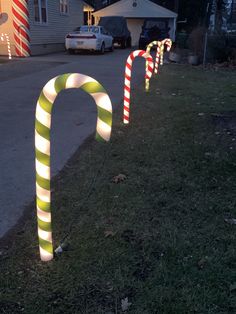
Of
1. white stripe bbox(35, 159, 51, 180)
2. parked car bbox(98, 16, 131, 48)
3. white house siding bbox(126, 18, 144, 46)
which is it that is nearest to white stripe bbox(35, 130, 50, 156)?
white stripe bbox(35, 159, 51, 180)

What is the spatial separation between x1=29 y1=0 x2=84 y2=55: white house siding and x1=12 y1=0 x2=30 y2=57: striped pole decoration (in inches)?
27.4

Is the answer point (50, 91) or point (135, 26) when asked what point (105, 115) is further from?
point (135, 26)

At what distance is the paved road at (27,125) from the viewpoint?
4.46 m

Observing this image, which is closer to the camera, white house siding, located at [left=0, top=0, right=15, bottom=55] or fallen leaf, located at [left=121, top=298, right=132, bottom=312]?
fallen leaf, located at [left=121, top=298, right=132, bottom=312]

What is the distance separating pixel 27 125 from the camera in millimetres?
7320

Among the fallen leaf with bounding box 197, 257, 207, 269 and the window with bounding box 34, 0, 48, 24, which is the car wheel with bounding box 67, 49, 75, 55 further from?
the fallen leaf with bounding box 197, 257, 207, 269

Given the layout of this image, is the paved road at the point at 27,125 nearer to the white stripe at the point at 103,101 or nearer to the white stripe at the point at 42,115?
the white stripe at the point at 42,115

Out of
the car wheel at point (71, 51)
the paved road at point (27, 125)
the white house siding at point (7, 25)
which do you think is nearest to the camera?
the paved road at point (27, 125)

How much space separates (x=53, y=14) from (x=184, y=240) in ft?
72.4

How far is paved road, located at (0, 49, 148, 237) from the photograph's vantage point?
14.6 ft

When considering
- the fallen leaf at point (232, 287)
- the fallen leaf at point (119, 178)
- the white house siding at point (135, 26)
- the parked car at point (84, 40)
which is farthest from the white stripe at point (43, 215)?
the white house siding at point (135, 26)

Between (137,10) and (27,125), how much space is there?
3351cm

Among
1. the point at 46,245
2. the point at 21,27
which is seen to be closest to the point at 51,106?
the point at 46,245

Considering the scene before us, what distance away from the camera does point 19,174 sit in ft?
16.3
